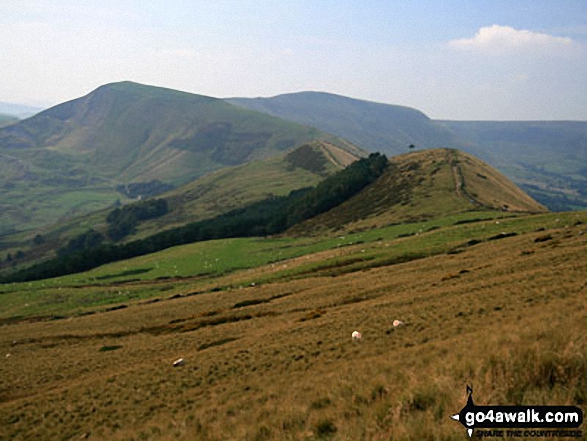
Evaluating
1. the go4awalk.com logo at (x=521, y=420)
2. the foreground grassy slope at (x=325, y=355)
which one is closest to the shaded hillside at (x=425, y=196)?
the foreground grassy slope at (x=325, y=355)

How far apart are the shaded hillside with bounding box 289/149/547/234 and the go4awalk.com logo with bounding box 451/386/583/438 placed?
379 feet

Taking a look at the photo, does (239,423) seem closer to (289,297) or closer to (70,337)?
(289,297)

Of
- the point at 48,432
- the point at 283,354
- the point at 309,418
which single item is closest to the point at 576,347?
the point at 309,418

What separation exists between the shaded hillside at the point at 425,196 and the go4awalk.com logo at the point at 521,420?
11557 cm

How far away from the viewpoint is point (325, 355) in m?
26.4

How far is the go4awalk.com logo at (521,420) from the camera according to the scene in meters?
9.35

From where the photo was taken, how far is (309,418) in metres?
14.4

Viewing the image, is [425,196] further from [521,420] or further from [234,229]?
[521,420]

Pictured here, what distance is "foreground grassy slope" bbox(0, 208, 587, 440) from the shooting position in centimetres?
1249

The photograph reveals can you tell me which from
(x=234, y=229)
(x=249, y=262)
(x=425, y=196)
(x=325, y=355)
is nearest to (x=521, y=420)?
(x=325, y=355)

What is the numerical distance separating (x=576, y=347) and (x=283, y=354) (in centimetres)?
1877

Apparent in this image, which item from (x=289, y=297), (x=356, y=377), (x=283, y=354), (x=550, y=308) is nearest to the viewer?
(x=356, y=377)

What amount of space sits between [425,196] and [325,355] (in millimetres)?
129576

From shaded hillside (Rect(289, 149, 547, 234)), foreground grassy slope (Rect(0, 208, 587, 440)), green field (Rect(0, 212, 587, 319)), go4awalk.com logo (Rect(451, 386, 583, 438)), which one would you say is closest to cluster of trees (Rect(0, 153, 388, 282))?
shaded hillside (Rect(289, 149, 547, 234))
